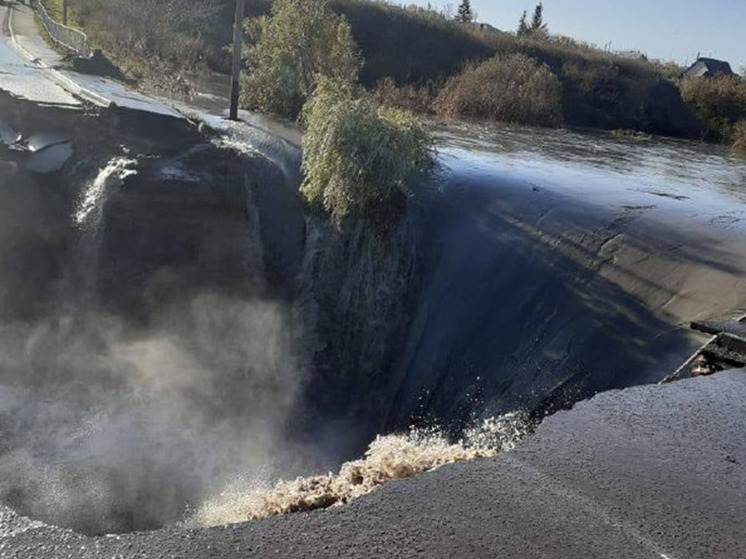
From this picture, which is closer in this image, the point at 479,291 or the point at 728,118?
→ the point at 479,291

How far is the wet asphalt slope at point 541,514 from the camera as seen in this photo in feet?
11.8

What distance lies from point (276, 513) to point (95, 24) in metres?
33.2

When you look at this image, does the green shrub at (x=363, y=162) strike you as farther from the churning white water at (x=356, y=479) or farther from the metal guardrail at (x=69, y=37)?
the metal guardrail at (x=69, y=37)

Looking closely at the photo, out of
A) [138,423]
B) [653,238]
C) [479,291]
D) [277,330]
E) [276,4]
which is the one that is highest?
[276,4]

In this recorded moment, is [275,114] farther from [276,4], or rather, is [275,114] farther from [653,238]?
[653,238]

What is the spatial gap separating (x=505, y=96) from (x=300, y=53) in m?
9.48

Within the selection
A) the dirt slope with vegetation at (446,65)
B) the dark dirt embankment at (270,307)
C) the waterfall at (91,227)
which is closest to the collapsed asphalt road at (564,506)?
the dark dirt embankment at (270,307)

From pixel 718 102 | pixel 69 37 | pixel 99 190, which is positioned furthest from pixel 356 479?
pixel 718 102

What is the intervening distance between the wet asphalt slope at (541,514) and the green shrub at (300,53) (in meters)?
14.8

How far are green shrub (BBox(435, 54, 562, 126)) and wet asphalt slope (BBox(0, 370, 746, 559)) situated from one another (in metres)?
21.0

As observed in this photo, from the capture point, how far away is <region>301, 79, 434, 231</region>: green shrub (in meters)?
10.7

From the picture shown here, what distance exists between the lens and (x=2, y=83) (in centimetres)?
1597

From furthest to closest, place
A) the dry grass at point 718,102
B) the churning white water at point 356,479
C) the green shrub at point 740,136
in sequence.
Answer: the dry grass at point 718,102 → the green shrub at point 740,136 → the churning white water at point 356,479

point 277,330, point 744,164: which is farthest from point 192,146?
point 744,164
